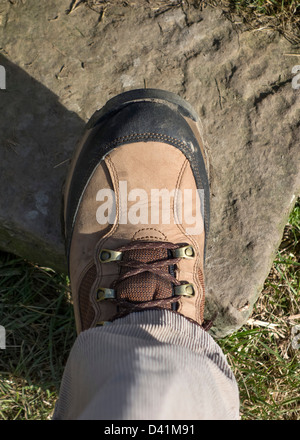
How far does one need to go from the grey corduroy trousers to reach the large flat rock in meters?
0.58

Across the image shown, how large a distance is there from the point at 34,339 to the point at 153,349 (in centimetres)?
104

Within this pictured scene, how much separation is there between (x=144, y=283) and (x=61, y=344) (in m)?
0.75

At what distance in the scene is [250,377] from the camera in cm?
220

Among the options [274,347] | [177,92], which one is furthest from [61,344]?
[177,92]

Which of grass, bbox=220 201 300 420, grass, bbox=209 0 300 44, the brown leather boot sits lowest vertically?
grass, bbox=220 201 300 420

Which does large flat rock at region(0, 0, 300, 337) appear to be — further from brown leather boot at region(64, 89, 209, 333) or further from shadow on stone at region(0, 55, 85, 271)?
brown leather boot at region(64, 89, 209, 333)

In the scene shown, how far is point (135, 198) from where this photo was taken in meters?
1.80

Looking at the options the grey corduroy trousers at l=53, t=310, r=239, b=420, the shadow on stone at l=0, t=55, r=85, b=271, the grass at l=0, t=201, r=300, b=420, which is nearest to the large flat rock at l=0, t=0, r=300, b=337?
the shadow on stone at l=0, t=55, r=85, b=271

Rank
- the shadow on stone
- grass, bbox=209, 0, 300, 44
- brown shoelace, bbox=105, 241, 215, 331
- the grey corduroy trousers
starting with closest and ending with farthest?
the grey corduroy trousers, brown shoelace, bbox=105, 241, 215, 331, the shadow on stone, grass, bbox=209, 0, 300, 44

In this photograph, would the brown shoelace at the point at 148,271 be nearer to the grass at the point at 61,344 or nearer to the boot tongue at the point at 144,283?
the boot tongue at the point at 144,283

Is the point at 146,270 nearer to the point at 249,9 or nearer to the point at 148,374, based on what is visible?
the point at 148,374

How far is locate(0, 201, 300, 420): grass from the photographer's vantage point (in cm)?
211

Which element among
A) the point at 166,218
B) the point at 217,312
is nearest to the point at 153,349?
the point at 166,218

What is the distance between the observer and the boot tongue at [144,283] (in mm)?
1574
